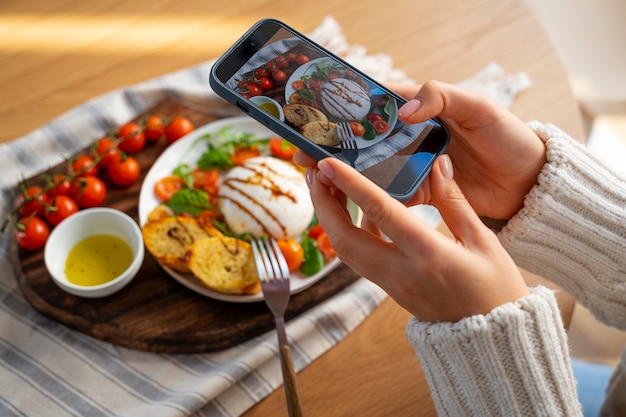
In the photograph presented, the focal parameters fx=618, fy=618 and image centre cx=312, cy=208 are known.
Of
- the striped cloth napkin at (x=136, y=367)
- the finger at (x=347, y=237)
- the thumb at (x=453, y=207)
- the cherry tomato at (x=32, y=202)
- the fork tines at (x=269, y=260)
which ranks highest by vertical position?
the thumb at (x=453, y=207)

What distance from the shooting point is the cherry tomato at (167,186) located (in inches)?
58.6

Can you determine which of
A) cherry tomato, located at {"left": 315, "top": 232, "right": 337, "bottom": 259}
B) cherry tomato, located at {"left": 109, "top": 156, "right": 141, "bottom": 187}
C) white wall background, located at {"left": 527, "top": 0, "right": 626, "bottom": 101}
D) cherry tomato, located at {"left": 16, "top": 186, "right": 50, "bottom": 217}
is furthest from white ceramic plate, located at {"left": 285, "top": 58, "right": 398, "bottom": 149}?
white wall background, located at {"left": 527, "top": 0, "right": 626, "bottom": 101}

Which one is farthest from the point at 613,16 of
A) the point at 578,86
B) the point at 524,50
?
the point at 524,50

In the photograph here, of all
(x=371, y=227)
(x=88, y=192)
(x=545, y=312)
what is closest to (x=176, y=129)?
(x=88, y=192)

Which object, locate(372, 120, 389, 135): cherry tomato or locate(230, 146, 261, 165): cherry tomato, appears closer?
locate(372, 120, 389, 135): cherry tomato

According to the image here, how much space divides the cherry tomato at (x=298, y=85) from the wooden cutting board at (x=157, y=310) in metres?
0.49

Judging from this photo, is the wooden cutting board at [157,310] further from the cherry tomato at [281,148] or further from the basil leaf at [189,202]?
the cherry tomato at [281,148]

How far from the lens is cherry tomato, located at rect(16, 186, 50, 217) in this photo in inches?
56.0

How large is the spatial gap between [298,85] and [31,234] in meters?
0.75

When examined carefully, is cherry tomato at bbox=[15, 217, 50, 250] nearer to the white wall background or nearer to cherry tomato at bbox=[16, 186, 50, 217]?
cherry tomato at bbox=[16, 186, 50, 217]

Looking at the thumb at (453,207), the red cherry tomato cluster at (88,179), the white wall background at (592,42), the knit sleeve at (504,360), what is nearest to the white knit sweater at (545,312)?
the knit sleeve at (504,360)

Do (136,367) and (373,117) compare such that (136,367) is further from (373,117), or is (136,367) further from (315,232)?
(373,117)

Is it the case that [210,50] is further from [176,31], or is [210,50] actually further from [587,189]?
[587,189]

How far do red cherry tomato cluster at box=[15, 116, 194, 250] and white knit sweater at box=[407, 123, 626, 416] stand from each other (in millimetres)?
873
